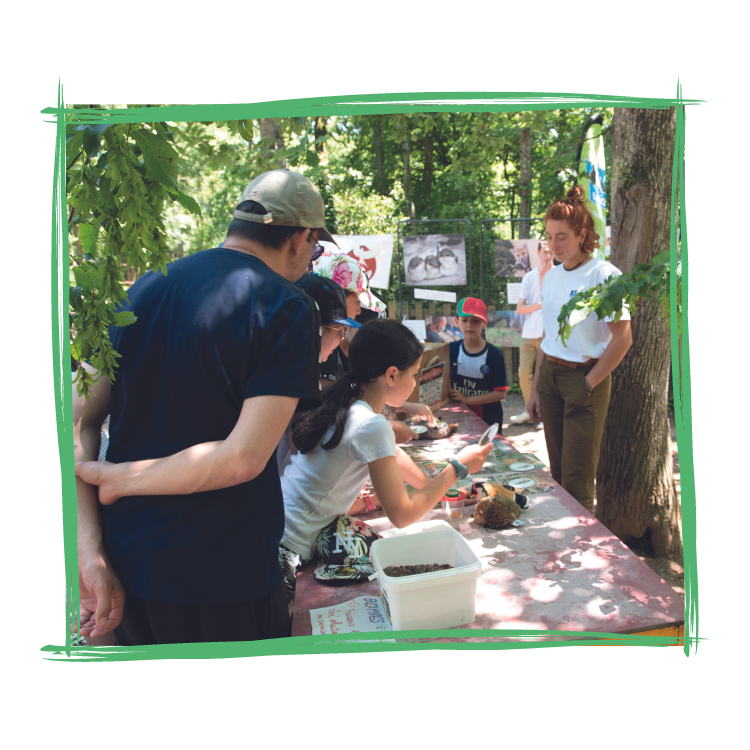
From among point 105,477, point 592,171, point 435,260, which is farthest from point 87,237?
point 435,260

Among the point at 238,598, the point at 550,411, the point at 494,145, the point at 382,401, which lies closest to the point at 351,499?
the point at 382,401

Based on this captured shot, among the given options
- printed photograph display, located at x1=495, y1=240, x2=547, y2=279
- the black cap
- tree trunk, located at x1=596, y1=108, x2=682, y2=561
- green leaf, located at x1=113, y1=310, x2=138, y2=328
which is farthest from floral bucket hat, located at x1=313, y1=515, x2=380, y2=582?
printed photograph display, located at x1=495, y1=240, x2=547, y2=279

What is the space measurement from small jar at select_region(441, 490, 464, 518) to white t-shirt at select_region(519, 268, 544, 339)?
179 inches

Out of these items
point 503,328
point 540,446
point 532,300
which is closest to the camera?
point 540,446

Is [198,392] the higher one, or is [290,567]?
[198,392]

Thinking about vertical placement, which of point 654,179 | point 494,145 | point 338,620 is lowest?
point 338,620

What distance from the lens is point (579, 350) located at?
9.56ft

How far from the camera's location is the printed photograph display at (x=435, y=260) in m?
8.24

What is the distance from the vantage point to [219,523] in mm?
1198

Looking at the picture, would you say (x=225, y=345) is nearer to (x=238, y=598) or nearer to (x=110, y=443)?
(x=110, y=443)

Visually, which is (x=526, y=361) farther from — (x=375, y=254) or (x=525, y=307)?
(x=375, y=254)

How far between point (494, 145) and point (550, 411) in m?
3.49

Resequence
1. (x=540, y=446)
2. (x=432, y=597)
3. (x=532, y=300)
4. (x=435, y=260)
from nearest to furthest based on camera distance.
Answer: (x=432, y=597) → (x=540, y=446) → (x=532, y=300) → (x=435, y=260)

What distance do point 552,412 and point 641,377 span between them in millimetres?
624
